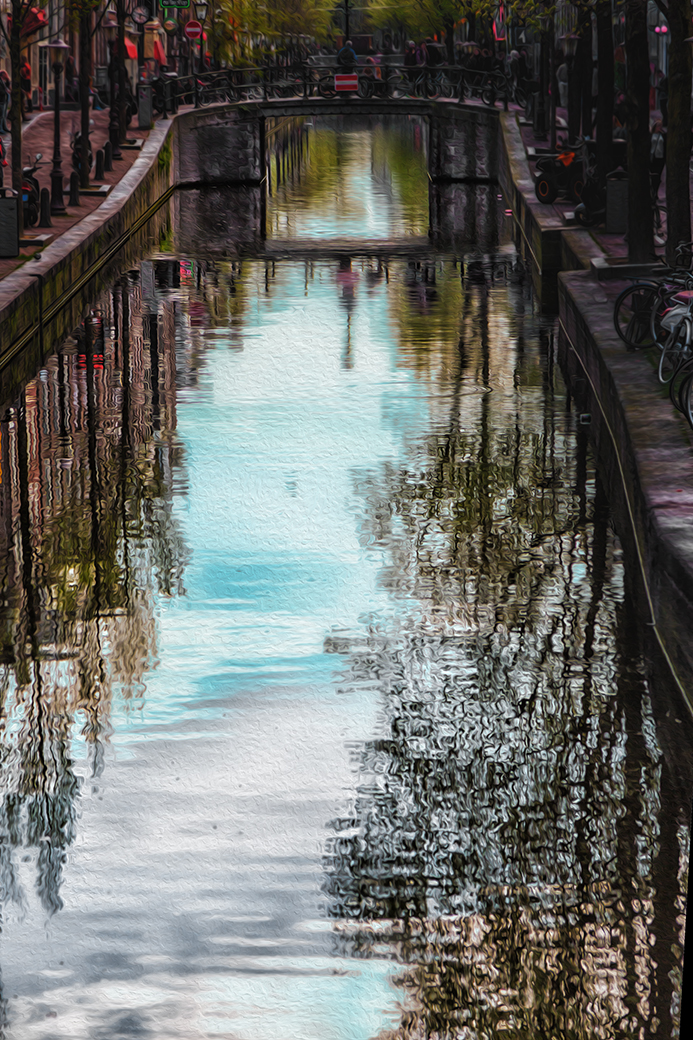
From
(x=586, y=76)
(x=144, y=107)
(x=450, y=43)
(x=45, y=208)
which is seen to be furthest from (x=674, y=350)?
(x=450, y=43)

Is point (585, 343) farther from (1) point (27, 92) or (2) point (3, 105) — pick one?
(1) point (27, 92)

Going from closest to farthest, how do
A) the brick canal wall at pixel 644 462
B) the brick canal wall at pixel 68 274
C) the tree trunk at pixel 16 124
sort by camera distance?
the brick canal wall at pixel 644 462 < the brick canal wall at pixel 68 274 < the tree trunk at pixel 16 124

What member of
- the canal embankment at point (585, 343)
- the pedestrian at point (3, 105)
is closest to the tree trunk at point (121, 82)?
the canal embankment at point (585, 343)

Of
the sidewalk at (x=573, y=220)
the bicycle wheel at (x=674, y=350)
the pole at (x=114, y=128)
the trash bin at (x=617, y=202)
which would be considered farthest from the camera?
the pole at (x=114, y=128)

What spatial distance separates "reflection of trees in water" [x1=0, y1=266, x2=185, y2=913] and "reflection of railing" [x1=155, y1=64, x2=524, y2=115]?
39.8 metres

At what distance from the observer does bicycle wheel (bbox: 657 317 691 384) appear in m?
14.5

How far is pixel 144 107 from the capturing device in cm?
5047

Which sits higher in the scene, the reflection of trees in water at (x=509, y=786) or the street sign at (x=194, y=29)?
the street sign at (x=194, y=29)

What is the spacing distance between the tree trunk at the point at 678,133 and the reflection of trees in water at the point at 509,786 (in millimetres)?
7966

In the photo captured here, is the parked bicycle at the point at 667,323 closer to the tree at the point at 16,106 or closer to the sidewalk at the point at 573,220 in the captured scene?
the sidewalk at the point at 573,220

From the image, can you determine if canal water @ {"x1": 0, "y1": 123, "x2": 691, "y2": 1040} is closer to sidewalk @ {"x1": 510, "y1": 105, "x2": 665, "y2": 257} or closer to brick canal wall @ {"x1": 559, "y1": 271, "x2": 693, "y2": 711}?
brick canal wall @ {"x1": 559, "y1": 271, "x2": 693, "y2": 711}

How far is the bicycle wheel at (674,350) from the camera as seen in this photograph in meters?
14.5

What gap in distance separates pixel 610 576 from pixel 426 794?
4.16 m

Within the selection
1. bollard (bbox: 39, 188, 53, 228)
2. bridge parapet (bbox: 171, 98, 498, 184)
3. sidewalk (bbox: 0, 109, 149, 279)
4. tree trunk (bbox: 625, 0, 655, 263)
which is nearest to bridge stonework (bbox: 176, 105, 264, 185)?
bridge parapet (bbox: 171, 98, 498, 184)
